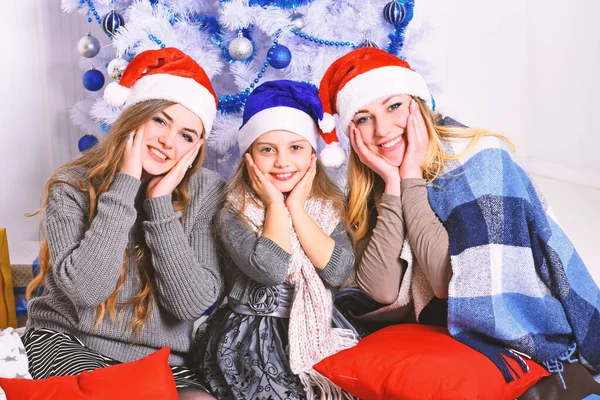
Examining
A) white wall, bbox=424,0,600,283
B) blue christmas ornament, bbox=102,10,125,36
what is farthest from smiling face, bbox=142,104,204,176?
white wall, bbox=424,0,600,283

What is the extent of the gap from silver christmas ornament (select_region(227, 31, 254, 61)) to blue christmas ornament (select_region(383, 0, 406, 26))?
0.56m

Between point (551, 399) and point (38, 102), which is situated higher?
point (38, 102)

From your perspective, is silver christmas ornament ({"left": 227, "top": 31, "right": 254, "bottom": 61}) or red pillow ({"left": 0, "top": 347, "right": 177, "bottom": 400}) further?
silver christmas ornament ({"left": 227, "top": 31, "right": 254, "bottom": 61})

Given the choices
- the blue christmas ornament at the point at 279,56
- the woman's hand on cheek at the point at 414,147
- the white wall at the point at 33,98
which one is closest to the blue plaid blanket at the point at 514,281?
the woman's hand on cheek at the point at 414,147

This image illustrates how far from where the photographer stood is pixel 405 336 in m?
1.73

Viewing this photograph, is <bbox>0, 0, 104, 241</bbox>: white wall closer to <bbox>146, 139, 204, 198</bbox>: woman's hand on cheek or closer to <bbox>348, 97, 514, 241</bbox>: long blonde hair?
<bbox>146, 139, 204, 198</bbox>: woman's hand on cheek

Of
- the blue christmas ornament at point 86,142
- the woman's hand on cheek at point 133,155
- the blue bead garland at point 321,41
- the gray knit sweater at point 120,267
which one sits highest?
the blue bead garland at point 321,41

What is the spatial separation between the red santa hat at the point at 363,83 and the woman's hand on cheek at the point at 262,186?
230mm

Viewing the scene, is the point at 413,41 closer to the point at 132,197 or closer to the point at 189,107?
the point at 189,107

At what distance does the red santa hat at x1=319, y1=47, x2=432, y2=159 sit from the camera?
6.26 ft

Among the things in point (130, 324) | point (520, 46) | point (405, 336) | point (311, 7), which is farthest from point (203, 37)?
point (520, 46)

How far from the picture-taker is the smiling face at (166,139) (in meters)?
1.85

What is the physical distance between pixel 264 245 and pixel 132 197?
1.19ft

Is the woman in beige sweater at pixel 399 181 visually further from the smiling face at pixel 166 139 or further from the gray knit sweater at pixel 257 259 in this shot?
the smiling face at pixel 166 139
